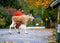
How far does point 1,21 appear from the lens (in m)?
42.1

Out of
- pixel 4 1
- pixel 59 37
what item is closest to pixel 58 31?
pixel 59 37

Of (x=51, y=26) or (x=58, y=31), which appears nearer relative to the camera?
(x=58, y=31)

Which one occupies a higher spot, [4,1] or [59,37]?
[4,1]

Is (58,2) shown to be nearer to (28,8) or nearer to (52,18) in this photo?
(52,18)

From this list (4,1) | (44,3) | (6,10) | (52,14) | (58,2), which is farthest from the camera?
(6,10)

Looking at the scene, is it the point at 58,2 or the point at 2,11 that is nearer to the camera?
the point at 58,2

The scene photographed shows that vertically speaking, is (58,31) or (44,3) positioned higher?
(44,3)

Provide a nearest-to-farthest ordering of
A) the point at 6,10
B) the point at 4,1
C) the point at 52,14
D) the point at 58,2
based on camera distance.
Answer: the point at 58,2
the point at 4,1
the point at 52,14
the point at 6,10

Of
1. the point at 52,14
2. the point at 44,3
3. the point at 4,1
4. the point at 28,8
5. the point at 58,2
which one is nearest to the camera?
the point at 58,2

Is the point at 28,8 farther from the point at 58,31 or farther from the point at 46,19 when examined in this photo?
the point at 58,31

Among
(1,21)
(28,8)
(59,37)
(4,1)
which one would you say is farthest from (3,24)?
(59,37)

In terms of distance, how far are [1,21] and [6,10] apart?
2881 millimetres

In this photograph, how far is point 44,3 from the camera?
35.8m

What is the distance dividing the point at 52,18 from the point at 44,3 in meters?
7.66
